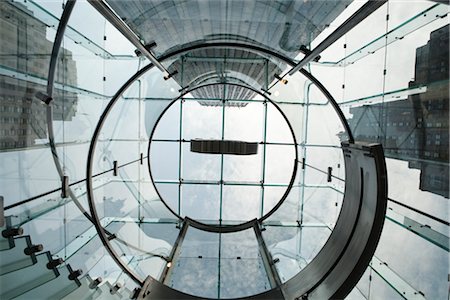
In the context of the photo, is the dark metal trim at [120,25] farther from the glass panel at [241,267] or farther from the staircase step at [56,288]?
the glass panel at [241,267]

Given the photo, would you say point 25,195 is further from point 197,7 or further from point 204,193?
point 204,193

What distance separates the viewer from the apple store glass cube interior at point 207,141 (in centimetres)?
264

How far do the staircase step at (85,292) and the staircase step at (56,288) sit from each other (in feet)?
0.11

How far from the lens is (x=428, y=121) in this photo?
8.50 feet

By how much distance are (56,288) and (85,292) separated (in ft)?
1.59

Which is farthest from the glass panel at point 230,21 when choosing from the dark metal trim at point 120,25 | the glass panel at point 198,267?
the glass panel at point 198,267

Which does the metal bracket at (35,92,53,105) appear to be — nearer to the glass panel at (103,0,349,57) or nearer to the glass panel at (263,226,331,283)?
the glass panel at (103,0,349,57)

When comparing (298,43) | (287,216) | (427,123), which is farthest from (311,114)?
(427,123)

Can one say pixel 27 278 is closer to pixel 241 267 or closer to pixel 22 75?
pixel 22 75

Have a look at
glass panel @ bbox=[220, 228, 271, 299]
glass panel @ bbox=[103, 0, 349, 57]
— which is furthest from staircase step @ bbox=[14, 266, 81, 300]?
glass panel @ bbox=[103, 0, 349, 57]

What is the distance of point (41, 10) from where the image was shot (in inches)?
119

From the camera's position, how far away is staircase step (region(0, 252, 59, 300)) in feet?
7.91

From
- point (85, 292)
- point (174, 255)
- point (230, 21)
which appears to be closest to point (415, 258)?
point (85, 292)

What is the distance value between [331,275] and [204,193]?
5895 millimetres
